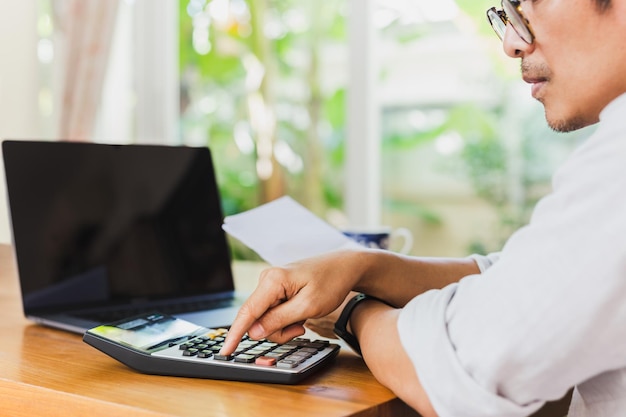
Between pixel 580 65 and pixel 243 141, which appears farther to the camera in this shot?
pixel 243 141

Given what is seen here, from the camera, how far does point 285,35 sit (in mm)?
3576

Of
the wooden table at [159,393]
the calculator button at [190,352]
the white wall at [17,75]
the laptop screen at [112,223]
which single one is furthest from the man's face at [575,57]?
the white wall at [17,75]

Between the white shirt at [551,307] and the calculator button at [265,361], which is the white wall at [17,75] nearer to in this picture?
the calculator button at [265,361]

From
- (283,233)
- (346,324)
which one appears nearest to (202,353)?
(346,324)

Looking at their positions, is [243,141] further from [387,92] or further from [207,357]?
[207,357]

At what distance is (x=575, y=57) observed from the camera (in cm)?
78

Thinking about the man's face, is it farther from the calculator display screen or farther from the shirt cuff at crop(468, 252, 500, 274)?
the calculator display screen

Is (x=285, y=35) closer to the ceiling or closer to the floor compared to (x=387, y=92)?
closer to the ceiling

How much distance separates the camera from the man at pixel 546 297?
2.17 ft

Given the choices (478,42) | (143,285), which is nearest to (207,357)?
(143,285)

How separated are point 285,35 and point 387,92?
2.23 feet

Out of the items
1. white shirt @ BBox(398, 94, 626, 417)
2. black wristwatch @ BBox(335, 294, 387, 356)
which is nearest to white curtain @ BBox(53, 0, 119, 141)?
black wristwatch @ BBox(335, 294, 387, 356)

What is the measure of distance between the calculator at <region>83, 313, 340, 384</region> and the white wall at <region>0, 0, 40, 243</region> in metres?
1.09

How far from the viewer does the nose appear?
0.84 metres
